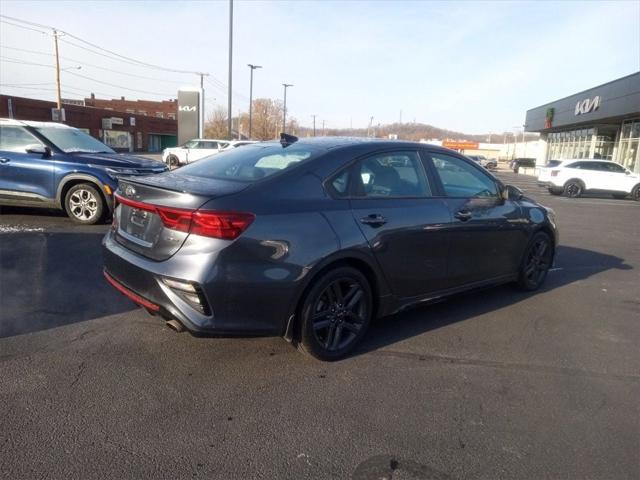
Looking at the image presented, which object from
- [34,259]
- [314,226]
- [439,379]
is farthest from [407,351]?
[34,259]

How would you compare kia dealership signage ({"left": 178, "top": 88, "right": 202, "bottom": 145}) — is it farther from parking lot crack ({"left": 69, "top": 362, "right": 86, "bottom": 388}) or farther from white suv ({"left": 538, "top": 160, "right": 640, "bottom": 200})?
parking lot crack ({"left": 69, "top": 362, "right": 86, "bottom": 388})

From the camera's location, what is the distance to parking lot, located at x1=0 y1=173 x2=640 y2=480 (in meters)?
2.47

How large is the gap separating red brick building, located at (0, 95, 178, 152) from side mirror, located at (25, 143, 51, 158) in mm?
35226

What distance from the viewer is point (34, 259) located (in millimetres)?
5715

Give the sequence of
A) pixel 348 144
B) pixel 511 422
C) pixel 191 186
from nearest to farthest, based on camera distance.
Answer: pixel 511 422
pixel 191 186
pixel 348 144

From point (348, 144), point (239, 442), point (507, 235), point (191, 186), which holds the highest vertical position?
point (348, 144)

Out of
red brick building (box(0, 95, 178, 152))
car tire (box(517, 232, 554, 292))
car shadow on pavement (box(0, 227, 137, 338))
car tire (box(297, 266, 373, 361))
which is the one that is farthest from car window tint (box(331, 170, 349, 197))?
red brick building (box(0, 95, 178, 152))

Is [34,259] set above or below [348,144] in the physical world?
below

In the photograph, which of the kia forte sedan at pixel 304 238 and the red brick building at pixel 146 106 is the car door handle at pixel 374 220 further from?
the red brick building at pixel 146 106

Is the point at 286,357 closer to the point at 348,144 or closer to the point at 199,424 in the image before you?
the point at 199,424

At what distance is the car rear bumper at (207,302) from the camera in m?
2.94

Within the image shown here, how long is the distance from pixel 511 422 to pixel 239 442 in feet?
5.28

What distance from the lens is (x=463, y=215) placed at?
14.0 feet

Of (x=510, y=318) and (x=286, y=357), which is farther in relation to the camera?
(x=510, y=318)
